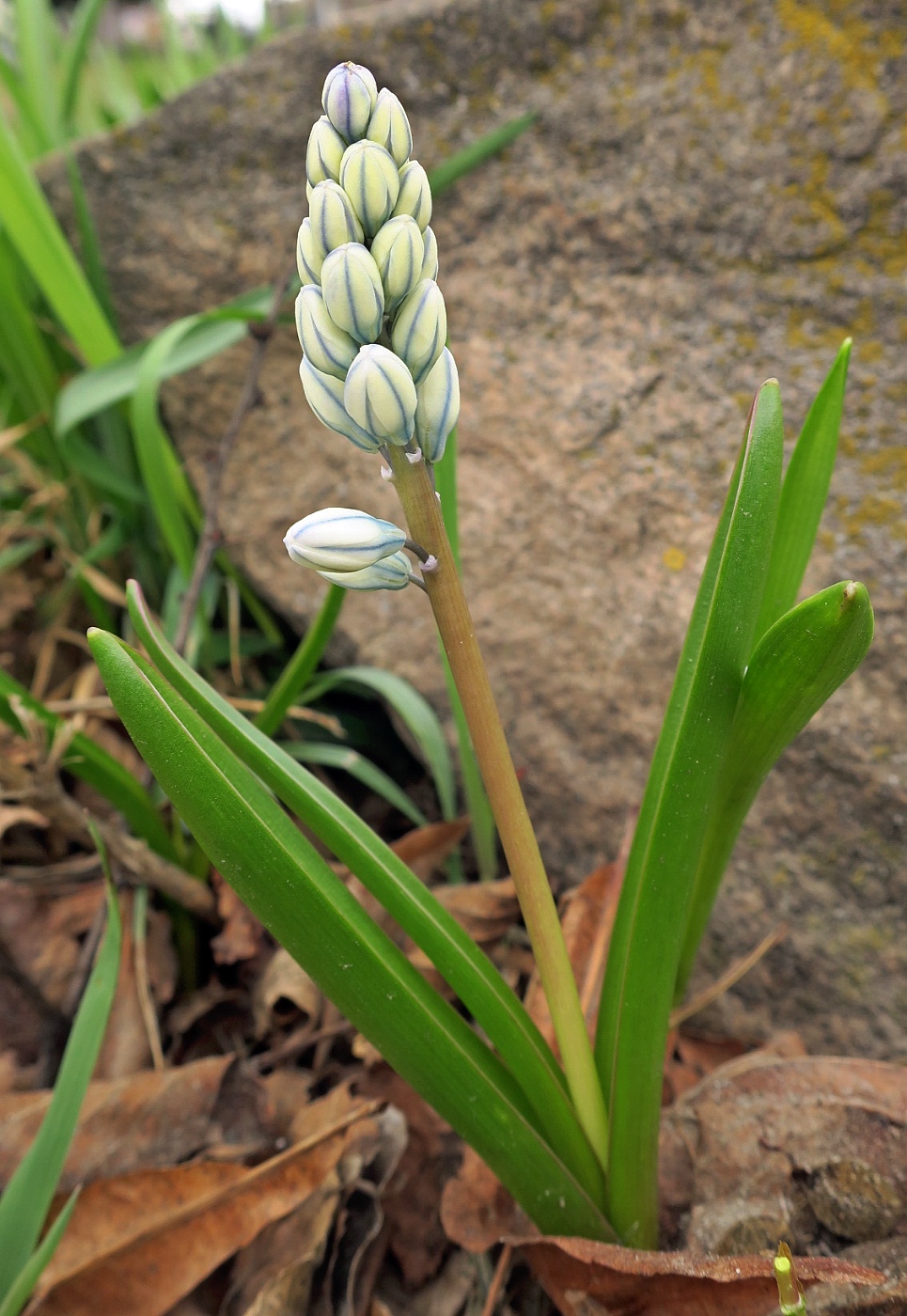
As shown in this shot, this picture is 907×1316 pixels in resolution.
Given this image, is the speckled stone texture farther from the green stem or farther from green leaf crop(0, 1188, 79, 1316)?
green leaf crop(0, 1188, 79, 1316)

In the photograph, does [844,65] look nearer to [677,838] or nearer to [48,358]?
[677,838]

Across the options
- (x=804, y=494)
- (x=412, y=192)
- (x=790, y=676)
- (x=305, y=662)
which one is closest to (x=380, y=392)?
(x=412, y=192)

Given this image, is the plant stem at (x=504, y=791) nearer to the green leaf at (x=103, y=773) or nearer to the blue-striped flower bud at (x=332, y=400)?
the blue-striped flower bud at (x=332, y=400)

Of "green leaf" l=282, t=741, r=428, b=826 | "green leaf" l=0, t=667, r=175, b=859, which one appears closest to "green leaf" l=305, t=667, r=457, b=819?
"green leaf" l=282, t=741, r=428, b=826

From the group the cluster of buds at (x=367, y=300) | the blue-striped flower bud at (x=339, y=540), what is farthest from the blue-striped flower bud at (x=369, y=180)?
the blue-striped flower bud at (x=339, y=540)

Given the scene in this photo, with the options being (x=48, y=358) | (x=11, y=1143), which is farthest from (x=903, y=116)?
(x=11, y=1143)

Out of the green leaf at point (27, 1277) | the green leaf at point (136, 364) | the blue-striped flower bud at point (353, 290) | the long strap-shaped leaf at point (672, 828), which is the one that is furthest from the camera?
the green leaf at point (136, 364)
